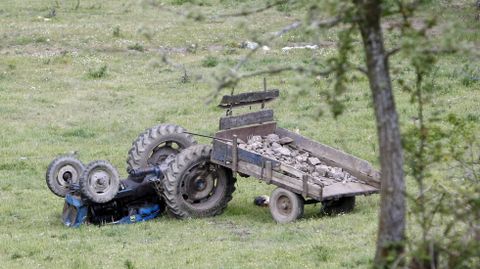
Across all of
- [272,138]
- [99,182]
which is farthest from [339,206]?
[99,182]

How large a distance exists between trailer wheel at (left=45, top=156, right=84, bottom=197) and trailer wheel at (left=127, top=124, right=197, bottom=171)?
3.55 ft

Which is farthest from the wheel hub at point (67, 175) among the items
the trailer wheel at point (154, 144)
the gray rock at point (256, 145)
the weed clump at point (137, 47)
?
the weed clump at point (137, 47)

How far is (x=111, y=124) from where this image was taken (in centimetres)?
2194

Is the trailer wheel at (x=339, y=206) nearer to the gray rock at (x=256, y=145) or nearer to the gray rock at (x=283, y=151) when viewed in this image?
the gray rock at (x=283, y=151)

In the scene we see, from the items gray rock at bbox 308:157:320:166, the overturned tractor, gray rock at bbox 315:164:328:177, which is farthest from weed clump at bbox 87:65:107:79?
gray rock at bbox 315:164:328:177

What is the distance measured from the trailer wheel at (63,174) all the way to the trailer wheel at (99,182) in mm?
894

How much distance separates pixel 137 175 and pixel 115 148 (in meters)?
4.64

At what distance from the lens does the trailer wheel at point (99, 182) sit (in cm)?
1458

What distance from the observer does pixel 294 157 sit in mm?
15648

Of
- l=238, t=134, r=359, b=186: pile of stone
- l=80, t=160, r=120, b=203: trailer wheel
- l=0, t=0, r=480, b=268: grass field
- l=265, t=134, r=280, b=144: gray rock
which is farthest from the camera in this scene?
l=265, t=134, r=280, b=144: gray rock

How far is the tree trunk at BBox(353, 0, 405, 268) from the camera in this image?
7.82 meters

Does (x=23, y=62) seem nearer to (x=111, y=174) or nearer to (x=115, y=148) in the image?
(x=115, y=148)

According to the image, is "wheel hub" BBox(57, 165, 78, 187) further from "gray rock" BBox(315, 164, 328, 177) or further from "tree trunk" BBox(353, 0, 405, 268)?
"tree trunk" BBox(353, 0, 405, 268)

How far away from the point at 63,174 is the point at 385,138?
8496 millimetres
